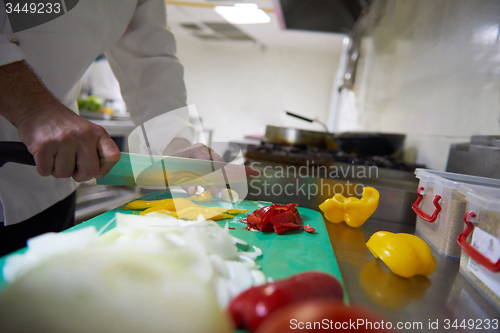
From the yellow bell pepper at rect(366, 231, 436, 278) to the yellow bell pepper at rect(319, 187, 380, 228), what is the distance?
23 cm

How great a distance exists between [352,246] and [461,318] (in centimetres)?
27

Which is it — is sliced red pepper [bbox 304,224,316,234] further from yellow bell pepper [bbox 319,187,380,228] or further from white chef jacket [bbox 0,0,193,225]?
white chef jacket [bbox 0,0,193,225]

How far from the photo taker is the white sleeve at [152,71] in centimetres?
108

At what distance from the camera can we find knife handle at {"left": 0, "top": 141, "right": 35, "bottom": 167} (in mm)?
640

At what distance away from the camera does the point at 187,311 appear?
322 millimetres

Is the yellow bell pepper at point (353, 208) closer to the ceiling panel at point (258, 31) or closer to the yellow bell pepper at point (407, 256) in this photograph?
the yellow bell pepper at point (407, 256)

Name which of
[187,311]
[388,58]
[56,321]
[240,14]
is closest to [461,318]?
[187,311]

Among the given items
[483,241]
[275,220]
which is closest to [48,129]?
[275,220]

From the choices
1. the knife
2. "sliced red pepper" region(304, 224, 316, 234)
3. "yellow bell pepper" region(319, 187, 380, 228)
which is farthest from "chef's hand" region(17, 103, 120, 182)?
"yellow bell pepper" region(319, 187, 380, 228)

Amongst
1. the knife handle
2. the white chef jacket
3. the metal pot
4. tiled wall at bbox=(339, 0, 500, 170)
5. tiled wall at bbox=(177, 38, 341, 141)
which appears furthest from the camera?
tiled wall at bbox=(177, 38, 341, 141)

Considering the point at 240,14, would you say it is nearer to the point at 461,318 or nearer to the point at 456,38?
the point at 456,38

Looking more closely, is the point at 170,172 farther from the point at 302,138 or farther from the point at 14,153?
the point at 302,138

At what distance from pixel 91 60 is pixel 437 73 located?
151cm

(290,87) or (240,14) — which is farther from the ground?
(240,14)
